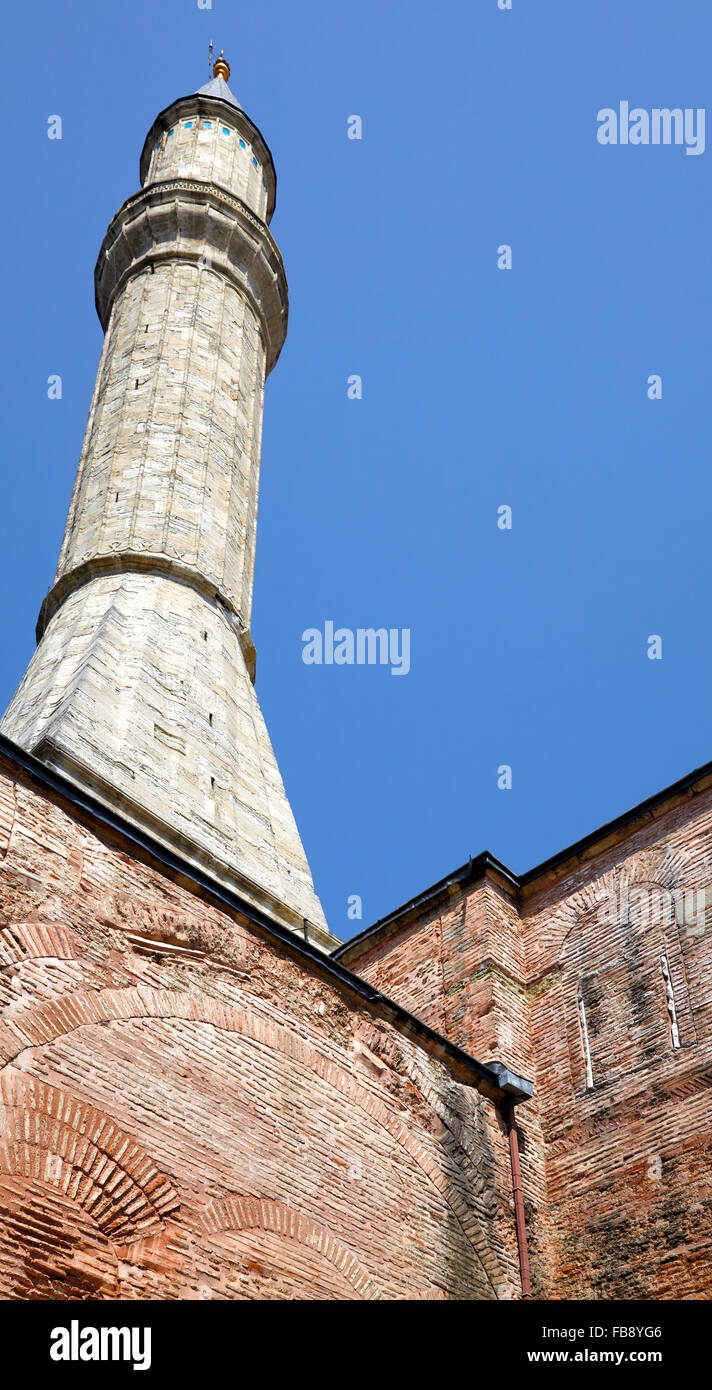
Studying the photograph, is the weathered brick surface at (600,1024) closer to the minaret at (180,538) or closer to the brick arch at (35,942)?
the minaret at (180,538)

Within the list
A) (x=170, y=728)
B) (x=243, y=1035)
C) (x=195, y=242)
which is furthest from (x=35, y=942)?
(x=195, y=242)

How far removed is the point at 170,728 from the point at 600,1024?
4.39 meters

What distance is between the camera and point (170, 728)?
11.5 metres

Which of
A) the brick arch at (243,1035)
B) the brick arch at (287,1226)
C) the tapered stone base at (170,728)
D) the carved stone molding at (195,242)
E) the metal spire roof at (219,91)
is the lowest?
the brick arch at (287,1226)

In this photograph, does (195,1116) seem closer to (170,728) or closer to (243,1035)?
(243,1035)

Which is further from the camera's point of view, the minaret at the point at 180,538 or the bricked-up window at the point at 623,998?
the minaret at the point at 180,538

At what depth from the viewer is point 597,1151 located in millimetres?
8508

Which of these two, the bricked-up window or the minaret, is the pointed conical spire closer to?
the minaret

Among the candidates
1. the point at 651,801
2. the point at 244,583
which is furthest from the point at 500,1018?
the point at 244,583

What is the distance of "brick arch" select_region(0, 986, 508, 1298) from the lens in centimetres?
607

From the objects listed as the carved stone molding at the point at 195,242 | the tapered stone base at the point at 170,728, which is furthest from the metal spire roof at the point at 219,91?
the tapered stone base at the point at 170,728

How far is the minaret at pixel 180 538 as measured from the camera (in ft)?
35.9

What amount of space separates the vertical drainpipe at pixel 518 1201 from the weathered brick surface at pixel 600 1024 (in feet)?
0.36

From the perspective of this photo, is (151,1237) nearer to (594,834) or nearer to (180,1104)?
(180,1104)
